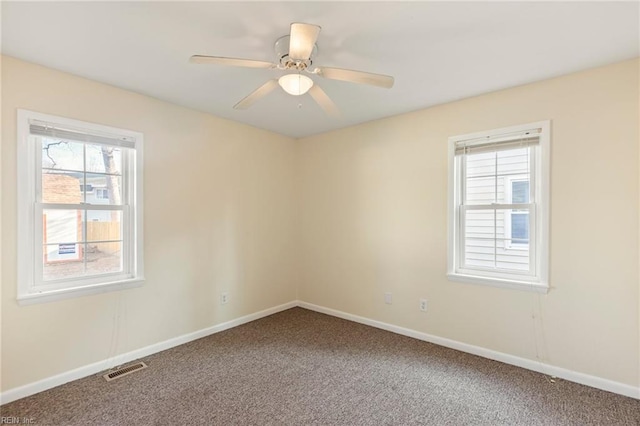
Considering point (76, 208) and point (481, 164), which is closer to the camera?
point (76, 208)

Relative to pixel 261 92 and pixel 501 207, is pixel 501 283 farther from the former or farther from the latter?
pixel 261 92

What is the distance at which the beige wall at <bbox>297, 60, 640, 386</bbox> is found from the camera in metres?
2.32

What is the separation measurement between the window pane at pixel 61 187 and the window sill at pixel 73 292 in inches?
27.9

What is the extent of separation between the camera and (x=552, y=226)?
8.46ft

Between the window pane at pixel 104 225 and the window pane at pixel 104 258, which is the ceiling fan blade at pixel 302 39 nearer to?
the window pane at pixel 104 225

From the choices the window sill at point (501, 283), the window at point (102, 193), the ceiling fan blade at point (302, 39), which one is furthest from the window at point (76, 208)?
the window sill at point (501, 283)

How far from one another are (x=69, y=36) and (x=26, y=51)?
0.47 metres

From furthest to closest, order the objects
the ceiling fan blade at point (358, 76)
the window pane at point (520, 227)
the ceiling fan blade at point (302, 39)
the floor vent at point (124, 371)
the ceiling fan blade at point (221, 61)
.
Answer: the window pane at point (520, 227) < the floor vent at point (124, 371) < the ceiling fan blade at point (358, 76) < the ceiling fan blade at point (221, 61) < the ceiling fan blade at point (302, 39)

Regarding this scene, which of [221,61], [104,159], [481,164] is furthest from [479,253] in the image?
[104,159]

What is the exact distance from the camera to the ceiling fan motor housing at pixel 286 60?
6.10 feet

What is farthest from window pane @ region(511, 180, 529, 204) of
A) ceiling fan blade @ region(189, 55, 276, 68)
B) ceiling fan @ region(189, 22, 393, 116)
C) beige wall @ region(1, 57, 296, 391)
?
beige wall @ region(1, 57, 296, 391)

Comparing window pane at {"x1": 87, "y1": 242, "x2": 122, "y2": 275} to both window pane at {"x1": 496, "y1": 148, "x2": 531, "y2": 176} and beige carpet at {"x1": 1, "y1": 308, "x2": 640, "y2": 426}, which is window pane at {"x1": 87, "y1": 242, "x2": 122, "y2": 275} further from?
window pane at {"x1": 496, "y1": 148, "x2": 531, "y2": 176}

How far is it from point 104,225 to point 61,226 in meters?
0.31

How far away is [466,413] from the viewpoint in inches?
83.0
